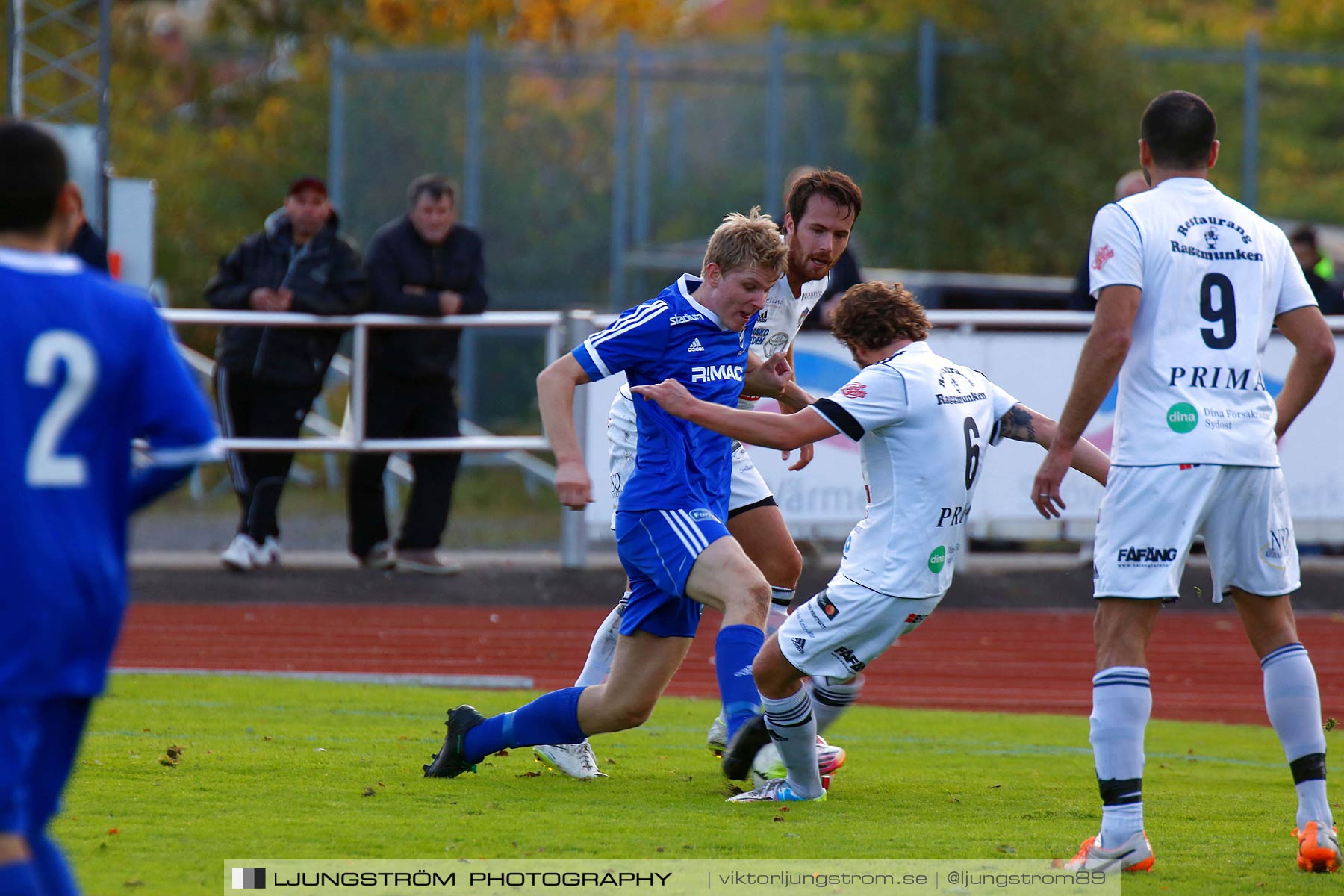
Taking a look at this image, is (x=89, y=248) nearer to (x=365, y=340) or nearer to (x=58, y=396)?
(x=365, y=340)

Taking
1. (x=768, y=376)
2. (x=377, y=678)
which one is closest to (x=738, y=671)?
(x=768, y=376)

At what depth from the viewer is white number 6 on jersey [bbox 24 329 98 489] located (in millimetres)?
2906

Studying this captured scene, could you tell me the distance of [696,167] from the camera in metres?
19.9

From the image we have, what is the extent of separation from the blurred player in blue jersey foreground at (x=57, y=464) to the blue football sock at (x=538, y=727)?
256 cm

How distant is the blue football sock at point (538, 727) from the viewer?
18.0 ft

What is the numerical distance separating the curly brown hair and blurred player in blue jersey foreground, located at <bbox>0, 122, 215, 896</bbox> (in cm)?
258

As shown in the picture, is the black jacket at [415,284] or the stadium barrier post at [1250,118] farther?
the stadium barrier post at [1250,118]

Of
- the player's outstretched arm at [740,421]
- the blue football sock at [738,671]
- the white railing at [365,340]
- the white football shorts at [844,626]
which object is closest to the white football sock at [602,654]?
the blue football sock at [738,671]

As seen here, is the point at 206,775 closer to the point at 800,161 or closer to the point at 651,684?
the point at 651,684

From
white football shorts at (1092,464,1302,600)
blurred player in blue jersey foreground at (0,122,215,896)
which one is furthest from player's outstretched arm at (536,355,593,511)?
blurred player in blue jersey foreground at (0,122,215,896)

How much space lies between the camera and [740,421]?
4.96m

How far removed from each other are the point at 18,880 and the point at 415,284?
8.79 meters

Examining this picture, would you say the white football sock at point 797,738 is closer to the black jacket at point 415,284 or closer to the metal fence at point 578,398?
the metal fence at point 578,398

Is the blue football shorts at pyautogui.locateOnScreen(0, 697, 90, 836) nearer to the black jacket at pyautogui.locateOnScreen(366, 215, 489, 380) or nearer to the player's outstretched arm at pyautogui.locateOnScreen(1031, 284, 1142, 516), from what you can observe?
the player's outstretched arm at pyautogui.locateOnScreen(1031, 284, 1142, 516)
